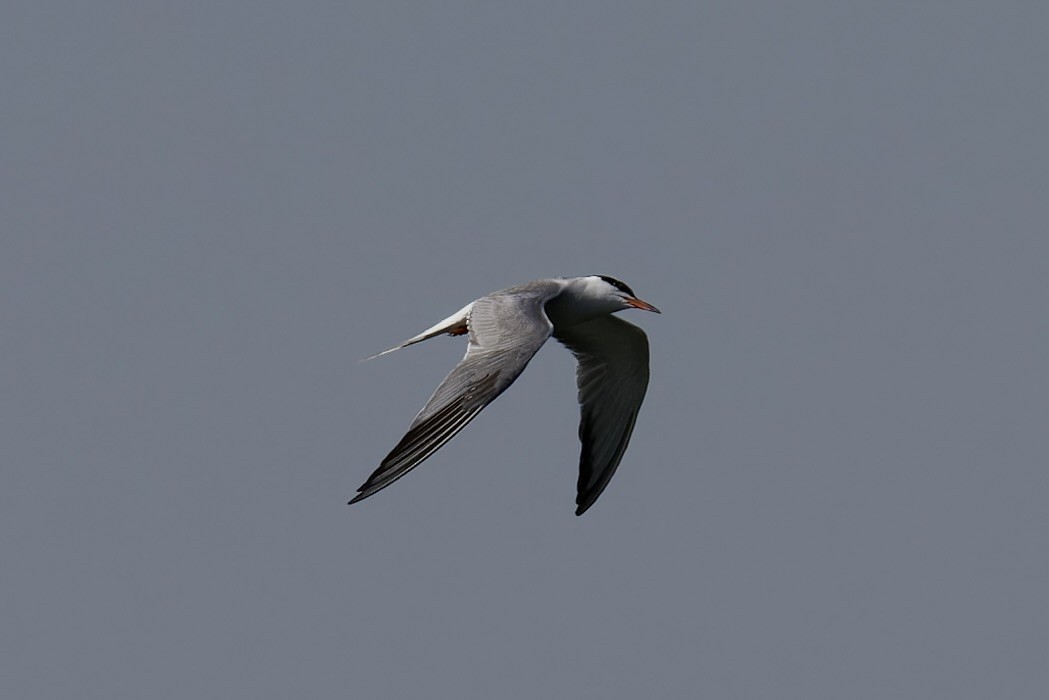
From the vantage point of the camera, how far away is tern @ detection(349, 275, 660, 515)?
35.8 feet

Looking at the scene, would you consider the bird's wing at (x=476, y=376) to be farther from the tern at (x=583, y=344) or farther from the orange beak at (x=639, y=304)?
the orange beak at (x=639, y=304)

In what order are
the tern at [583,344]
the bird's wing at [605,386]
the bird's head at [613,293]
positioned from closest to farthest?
the tern at [583,344]
the bird's head at [613,293]
the bird's wing at [605,386]

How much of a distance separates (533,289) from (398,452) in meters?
4.08

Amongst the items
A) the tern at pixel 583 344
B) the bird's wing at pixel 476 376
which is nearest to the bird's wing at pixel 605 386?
the tern at pixel 583 344

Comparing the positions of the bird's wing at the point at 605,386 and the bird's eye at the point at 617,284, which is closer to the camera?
the bird's eye at the point at 617,284

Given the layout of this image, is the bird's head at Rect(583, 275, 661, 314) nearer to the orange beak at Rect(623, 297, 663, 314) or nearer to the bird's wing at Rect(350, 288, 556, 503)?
the orange beak at Rect(623, 297, 663, 314)

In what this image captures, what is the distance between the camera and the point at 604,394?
1484 cm

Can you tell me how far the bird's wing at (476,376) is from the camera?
9.41 m

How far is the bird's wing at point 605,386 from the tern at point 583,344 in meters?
0.01

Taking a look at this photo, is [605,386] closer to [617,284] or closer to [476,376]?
[617,284]

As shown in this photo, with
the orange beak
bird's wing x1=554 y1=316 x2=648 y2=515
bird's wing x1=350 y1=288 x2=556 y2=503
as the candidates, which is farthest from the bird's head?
bird's wing x1=350 y1=288 x2=556 y2=503

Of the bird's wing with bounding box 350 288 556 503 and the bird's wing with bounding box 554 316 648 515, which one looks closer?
the bird's wing with bounding box 350 288 556 503

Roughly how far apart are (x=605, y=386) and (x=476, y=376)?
4639mm

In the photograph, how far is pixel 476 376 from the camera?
34.0ft
